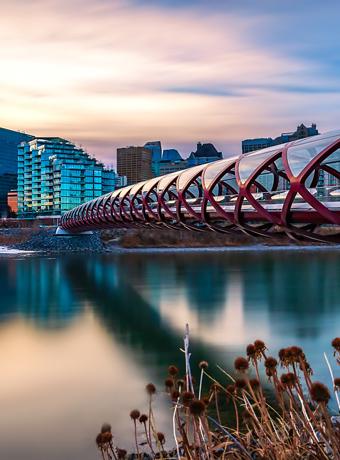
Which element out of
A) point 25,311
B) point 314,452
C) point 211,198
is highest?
point 211,198

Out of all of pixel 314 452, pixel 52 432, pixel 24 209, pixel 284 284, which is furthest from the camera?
pixel 24 209

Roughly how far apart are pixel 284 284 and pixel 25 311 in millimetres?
17027

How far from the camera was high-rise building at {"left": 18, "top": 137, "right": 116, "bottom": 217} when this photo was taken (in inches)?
4902

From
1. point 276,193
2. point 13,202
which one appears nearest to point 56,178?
point 13,202

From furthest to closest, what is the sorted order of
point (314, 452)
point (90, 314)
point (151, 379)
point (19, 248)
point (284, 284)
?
1. point (19, 248)
2. point (284, 284)
3. point (90, 314)
4. point (151, 379)
5. point (314, 452)

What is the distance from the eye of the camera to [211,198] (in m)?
17.8

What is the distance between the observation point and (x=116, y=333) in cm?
2114

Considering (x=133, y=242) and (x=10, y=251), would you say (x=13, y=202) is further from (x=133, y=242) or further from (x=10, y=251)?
(x=10, y=251)

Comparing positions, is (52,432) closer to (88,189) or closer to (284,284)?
(284,284)

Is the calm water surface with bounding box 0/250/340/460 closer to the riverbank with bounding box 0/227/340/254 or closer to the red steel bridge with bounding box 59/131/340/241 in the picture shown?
the red steel bridge with bounding box 59/131/340/241

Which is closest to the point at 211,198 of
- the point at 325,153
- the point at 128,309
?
the point at 325,153

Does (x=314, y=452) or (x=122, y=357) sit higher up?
(x=314, y=452)

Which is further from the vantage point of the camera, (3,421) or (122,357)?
(122,357)

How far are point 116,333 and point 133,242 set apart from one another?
6192 centimetres
